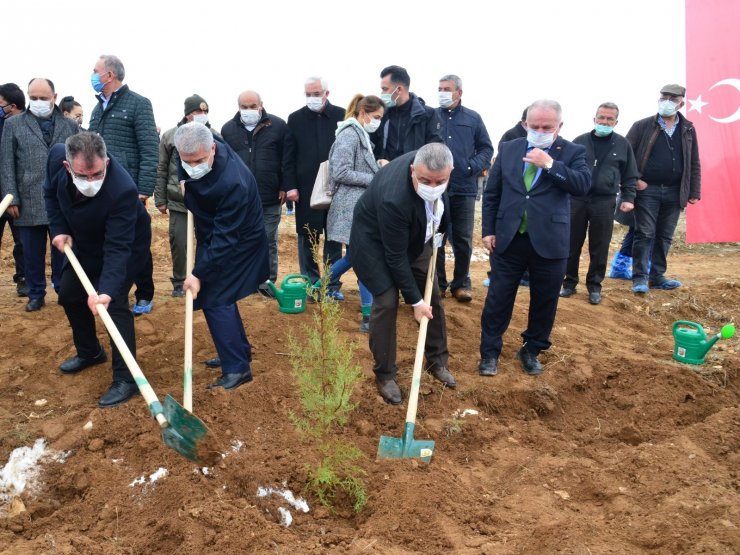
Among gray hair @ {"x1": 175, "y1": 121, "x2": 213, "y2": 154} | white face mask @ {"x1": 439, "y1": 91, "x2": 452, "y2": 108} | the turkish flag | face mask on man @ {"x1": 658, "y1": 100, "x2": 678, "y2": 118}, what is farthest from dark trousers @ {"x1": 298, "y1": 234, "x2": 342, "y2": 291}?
the turkish flag

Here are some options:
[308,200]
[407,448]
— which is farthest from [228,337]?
[308,200]

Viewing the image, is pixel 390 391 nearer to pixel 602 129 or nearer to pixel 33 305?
pixel 33 305

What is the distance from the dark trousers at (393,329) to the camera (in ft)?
14.4

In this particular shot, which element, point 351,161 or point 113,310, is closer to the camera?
point 113,310

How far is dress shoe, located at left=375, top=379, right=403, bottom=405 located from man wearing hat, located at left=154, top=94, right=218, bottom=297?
2.69m

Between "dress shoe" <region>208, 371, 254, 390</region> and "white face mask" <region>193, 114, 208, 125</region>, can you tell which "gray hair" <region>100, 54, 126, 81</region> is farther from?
"dress shoe" <region>208, 371, 254, 390</region>

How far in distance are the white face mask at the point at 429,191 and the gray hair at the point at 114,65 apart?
3384mm

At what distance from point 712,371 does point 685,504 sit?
2.34 metres

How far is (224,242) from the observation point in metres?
4.34

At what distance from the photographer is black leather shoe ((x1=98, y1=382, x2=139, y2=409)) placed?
438 centimetres

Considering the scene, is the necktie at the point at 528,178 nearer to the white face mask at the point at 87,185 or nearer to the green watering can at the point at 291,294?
the green watering can at the point at 291,294

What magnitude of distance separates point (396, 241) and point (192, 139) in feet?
4.87

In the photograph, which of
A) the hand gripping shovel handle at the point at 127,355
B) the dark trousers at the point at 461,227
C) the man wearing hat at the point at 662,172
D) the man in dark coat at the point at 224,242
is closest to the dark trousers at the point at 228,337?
the man in dark coat at the point at 224,242

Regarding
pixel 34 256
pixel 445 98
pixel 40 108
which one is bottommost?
pixel 34 256
